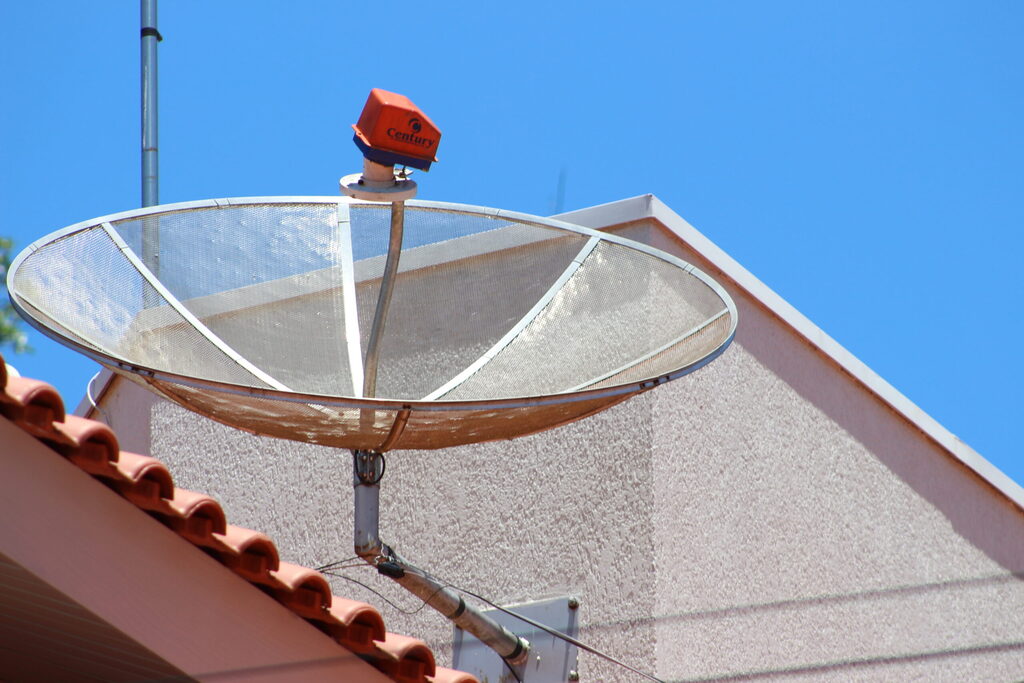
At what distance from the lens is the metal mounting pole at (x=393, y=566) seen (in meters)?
5.97

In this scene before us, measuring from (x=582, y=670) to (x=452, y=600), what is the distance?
4.29 ft

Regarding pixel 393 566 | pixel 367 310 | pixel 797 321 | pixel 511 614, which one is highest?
pixel 797 321

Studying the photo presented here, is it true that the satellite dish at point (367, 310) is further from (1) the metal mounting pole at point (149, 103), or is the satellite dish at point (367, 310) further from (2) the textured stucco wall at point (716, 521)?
(1) the metal mounting pole at point (149, 103)

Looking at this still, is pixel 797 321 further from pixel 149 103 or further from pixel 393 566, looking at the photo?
pixel 149 103

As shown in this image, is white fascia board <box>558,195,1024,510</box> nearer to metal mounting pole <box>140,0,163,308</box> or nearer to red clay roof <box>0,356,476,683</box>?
red clay roof <box>0,356,476,683</box>

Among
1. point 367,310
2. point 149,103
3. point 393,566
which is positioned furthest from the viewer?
point 149,103

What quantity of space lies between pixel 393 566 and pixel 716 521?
7.90ft

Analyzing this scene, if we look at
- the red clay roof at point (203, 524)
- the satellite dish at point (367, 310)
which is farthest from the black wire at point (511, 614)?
the red clay roof at point (203, 524)

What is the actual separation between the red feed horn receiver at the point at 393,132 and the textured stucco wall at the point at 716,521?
243 centimetres

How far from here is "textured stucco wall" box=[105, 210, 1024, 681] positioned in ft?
25.3

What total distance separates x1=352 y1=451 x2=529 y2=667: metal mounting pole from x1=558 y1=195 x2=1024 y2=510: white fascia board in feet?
7.54

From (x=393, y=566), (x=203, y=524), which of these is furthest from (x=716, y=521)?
(x=203, y=524)

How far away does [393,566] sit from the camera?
616 centimetres

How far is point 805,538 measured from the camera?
8.51 m
